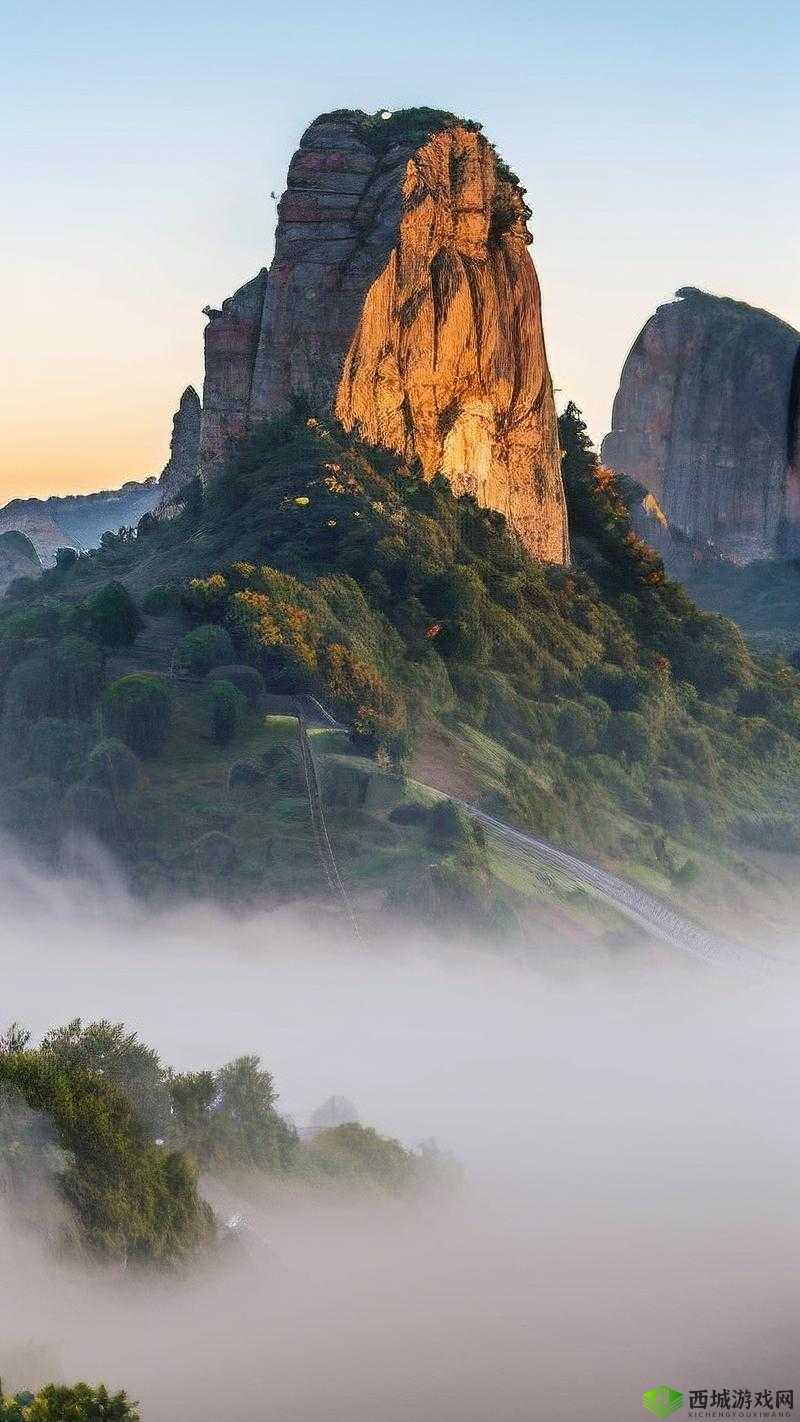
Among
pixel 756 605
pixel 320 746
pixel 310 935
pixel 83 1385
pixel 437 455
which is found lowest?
pixel 83 1385

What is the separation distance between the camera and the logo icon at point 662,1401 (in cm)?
4200

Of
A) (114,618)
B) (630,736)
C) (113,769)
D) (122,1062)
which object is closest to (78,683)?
(114,618)

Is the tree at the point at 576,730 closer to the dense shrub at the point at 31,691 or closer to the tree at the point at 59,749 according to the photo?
the dense shrub at the point at 31,691

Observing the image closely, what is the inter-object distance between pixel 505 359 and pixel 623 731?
60.6 feet

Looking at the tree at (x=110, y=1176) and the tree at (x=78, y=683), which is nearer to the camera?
the tree at (x=110, y=1176)

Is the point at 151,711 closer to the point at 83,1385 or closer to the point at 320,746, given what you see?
the point at 320,746

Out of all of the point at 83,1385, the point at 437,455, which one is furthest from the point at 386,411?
the point at 83,1385

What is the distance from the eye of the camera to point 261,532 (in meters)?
88.2

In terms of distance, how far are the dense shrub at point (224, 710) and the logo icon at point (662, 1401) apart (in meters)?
32.5

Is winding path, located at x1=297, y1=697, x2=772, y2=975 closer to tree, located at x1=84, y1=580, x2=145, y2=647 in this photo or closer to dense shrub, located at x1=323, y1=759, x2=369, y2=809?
dense shrub, located at x1=323, y1=759, x2=369, y2=809

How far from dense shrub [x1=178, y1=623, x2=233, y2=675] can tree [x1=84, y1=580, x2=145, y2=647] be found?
1855 mm

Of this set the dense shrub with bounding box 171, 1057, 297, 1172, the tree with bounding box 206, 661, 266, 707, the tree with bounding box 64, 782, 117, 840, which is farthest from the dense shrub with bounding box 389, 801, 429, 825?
the dense shrub with bounding box 171, 1057, 297, 1172

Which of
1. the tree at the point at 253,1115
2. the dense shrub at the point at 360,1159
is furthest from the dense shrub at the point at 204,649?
the tree at the point at 253,1115

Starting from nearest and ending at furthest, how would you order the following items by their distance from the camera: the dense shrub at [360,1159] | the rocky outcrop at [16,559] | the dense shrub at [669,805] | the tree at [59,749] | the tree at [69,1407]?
the tree at [69,1407] < the dense shrub at [360,1159] < the tree at [59,749] < the dense shrub at [669,805] < the rocky outcrop at [16,559]
